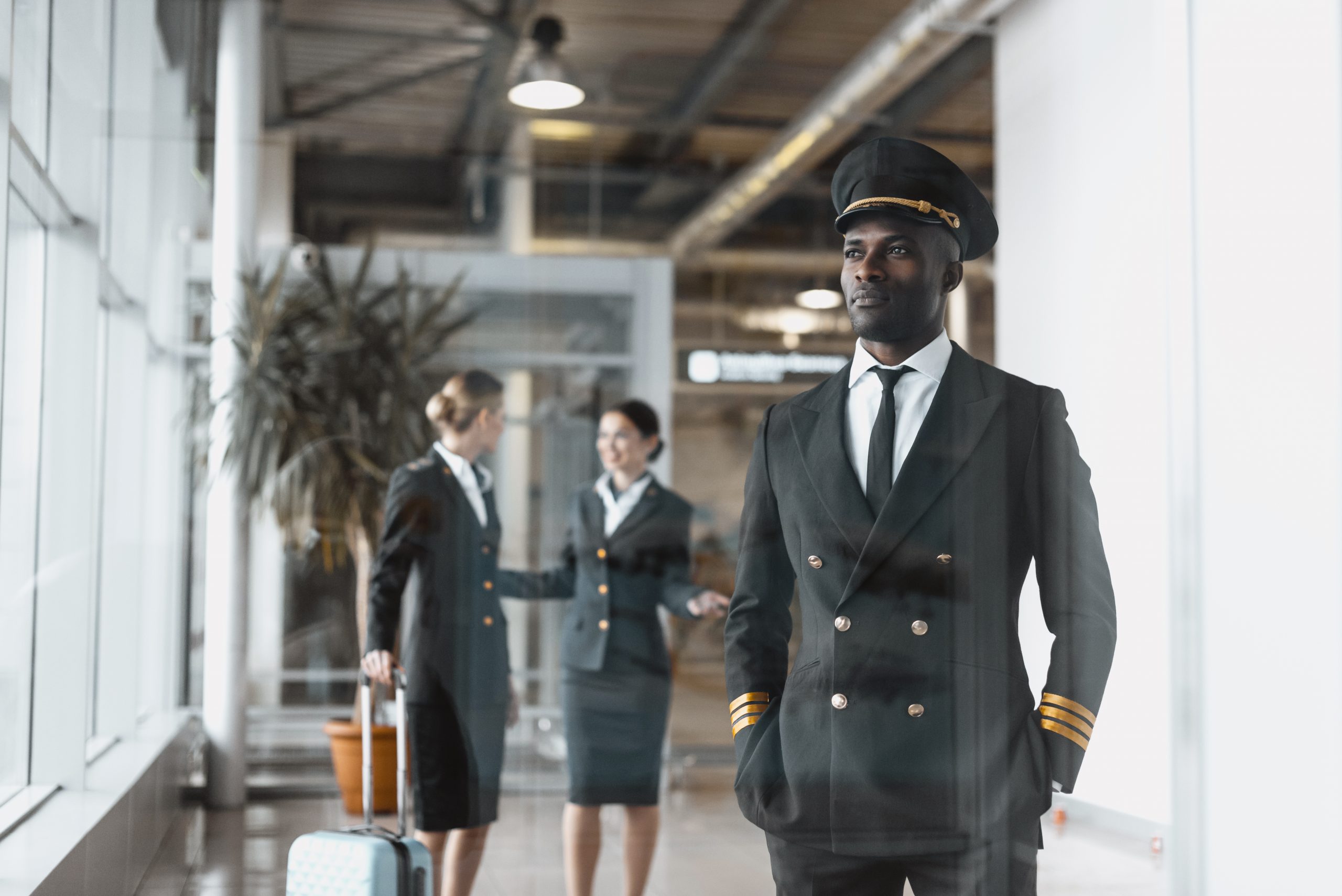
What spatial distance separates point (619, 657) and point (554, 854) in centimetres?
61

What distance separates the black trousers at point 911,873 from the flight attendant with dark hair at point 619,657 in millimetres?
1282

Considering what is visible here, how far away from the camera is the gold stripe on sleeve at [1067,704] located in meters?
2.12

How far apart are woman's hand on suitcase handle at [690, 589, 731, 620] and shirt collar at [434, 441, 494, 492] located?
2.30 feet

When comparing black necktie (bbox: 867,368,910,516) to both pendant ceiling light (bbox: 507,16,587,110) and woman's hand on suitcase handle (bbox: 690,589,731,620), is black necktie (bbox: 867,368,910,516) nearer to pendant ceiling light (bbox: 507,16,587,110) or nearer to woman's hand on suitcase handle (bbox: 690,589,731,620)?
woman's hand on suitcase handle (bbox: 690,589,731,620)

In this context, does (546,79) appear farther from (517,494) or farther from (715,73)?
(517,494)

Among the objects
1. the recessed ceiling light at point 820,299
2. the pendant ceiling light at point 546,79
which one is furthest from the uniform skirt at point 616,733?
the pendant ceiling light at point 546,79

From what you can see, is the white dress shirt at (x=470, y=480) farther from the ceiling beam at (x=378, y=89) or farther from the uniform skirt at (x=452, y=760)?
the ceiling beam at (x=378, y=89)

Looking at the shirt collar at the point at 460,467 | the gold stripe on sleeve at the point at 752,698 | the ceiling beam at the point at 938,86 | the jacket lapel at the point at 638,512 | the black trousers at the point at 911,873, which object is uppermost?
the ceiling beam at the point at 938,86

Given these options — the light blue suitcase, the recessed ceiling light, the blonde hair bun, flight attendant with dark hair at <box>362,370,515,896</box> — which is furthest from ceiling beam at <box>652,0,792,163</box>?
the light blue suitcase

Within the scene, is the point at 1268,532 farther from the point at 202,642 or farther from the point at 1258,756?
the point at 202,642

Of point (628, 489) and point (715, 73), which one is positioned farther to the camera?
point (715, 73)

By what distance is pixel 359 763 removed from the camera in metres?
3.61

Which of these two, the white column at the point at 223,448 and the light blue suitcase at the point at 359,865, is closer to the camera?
the light blue suitcase at the point at 359,865

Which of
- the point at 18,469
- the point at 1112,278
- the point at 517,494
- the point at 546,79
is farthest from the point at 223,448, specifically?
the point at 1112,278
